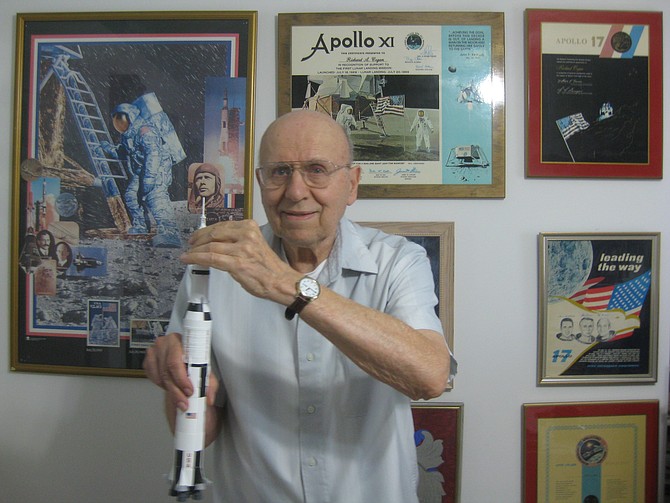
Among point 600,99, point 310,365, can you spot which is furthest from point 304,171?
point 600,99

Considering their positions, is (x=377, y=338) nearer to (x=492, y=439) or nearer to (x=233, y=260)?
(x=233, y=260)

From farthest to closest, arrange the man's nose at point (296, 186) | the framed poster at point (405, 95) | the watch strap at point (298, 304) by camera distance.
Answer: the framed poster at point (405, 95) < the man's nose at point (296, 186) < the watch strap at point (298, 304)

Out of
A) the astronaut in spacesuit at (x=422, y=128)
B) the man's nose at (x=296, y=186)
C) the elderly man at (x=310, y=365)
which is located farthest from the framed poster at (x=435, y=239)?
the man's nose at (x=296, y=186)

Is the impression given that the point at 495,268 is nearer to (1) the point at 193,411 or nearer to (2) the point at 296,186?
(2) the point at 296,186

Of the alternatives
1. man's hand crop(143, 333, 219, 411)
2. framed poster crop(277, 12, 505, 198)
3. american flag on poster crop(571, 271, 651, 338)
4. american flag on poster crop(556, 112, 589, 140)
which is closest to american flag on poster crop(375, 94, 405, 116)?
framed poster crop(277, 12, 505, 198)

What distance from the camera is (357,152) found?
1.39 metres

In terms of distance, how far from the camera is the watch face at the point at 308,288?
76 cm

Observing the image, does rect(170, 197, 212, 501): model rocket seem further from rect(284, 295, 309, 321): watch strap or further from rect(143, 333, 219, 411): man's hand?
rect(284, 295, 309, 321): watch strap

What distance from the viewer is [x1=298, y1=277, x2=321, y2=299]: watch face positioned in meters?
0.76

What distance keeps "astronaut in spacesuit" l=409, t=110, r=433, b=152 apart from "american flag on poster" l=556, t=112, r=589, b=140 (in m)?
0.39

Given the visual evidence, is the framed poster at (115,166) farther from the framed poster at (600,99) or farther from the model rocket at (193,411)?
→ the framed poster at (600,99)

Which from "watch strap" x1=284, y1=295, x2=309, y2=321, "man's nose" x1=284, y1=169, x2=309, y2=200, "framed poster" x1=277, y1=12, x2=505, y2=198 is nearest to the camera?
"watch strap" x1=284, y1=295, x2=309, y2=321

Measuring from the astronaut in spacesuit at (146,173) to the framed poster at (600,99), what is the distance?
1054 millimetres

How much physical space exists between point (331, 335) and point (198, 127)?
90 cm
